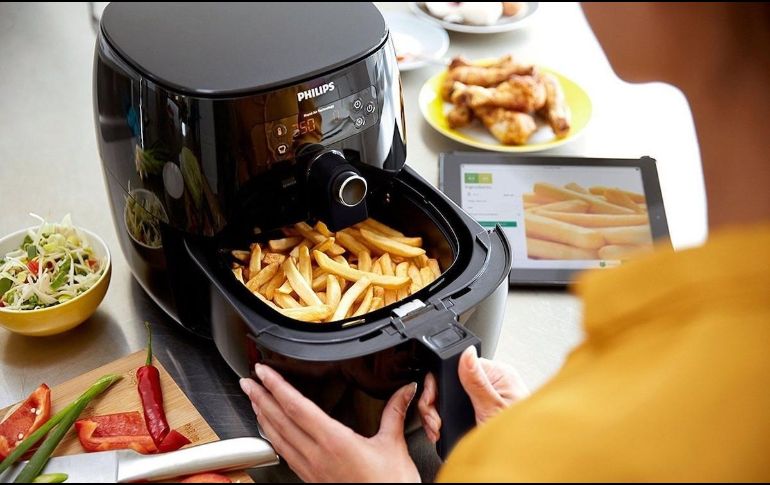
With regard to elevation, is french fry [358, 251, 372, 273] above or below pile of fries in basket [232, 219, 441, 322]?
below

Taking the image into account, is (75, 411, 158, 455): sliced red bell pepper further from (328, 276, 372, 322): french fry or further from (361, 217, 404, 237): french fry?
(361, 217, 404, 237): french fry

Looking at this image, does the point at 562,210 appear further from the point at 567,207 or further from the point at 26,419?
the point at 26,419

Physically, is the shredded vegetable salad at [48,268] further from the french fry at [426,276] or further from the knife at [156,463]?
the french fry at [426,276]

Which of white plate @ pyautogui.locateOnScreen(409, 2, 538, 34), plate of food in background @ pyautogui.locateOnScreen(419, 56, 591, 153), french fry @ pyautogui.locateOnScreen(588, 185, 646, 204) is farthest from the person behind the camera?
white plate @ pyautogui.locateOnScreen(409, 2, 538, 34)

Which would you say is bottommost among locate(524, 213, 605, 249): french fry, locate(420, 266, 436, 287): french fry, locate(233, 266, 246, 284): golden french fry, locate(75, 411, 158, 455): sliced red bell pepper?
locate(524, 213, 605, 249): french fry

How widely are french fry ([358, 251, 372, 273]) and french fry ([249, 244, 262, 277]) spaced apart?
0.13 m

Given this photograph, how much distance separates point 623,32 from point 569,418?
0.40 metres

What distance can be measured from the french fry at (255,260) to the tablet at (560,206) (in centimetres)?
45

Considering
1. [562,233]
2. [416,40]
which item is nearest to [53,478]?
[562,233]

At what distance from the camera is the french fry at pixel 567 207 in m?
1.40

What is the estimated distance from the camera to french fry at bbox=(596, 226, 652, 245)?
4.42 feet

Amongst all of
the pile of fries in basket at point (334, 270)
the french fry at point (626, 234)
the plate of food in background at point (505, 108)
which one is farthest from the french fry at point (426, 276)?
the plate of food in background at point (505, 108)

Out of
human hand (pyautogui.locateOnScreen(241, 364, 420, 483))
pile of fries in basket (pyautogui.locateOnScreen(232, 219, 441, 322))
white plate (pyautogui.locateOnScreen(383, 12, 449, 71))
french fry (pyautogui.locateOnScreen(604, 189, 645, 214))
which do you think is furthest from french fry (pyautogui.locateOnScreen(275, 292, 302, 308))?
white plate (pyautogui.locateOnScreen(383, 12, 449, 71))

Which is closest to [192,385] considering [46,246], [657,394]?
[46,246]
